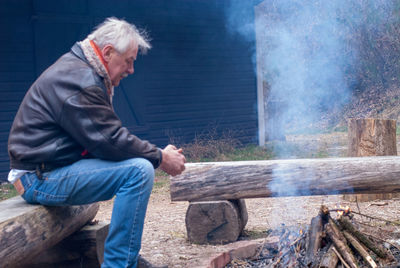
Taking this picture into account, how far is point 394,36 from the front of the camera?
17641mm

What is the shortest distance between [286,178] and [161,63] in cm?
686

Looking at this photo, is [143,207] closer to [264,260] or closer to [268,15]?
[264,260]

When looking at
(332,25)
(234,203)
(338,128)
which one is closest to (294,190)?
(234,203)

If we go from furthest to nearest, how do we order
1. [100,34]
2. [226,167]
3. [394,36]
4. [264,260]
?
[394,36]
[226,167]
[264,260]
[100,34]

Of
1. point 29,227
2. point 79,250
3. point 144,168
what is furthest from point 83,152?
point 79,250

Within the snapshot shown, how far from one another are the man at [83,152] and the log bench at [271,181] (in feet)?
3.86

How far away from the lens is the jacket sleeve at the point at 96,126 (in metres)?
2.36

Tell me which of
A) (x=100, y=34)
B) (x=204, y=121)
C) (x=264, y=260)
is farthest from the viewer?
(x=204, y=121)

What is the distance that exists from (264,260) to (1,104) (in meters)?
6.84

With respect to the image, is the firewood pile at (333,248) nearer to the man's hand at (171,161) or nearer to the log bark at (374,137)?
the man's hand at (171,161)

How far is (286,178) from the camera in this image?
371cm

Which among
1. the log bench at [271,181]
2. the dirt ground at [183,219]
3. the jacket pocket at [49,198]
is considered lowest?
the dirt ground at [183,219]

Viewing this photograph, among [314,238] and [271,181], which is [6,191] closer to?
[271,181]

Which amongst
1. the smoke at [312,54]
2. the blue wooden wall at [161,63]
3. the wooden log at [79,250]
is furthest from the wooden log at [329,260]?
the smoke at [312,54]
